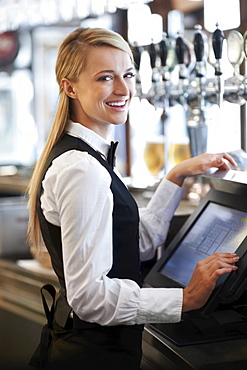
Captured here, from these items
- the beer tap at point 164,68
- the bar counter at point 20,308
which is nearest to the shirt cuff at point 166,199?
the beer tap at point 164,68

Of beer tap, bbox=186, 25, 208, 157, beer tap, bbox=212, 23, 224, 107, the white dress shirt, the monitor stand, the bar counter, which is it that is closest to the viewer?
the white dress shirt

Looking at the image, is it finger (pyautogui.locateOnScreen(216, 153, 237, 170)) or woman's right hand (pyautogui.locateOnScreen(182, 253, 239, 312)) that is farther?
finger (pyautogui.locateOnScreen(216, 153, 237, 170))

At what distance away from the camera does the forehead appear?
4.84 feet

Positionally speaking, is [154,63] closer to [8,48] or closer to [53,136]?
[53,136]

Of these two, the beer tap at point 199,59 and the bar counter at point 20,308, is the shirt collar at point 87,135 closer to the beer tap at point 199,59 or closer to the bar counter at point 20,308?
the beer tap at point 199,59

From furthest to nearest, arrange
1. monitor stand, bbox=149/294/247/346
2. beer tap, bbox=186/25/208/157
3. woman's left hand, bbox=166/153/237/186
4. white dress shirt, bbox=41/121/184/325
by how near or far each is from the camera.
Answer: beer tap, bbox=186/25/208/157, woman's left hand, bbox=166/153/237/186, monitor stand, bbox=149/294/247/346, white dress shirt, bbox=41/121/184/325

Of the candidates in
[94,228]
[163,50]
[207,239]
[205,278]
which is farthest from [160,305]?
[163,50]

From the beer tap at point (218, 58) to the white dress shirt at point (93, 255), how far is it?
886mm

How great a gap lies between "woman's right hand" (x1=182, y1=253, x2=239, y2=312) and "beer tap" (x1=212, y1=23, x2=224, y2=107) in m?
0.94

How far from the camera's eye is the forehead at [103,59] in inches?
58.1

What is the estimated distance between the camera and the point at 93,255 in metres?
1.32

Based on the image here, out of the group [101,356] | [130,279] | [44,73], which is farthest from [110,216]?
[44,73]

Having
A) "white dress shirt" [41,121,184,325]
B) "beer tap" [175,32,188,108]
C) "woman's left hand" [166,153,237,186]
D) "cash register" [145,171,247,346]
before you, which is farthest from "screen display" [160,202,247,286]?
"beer tap" [175,32,188,108]

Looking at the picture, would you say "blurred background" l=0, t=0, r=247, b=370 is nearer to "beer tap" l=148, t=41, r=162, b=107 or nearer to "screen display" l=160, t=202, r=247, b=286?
"beer tap" l=148, t=41, r=162, b=107
